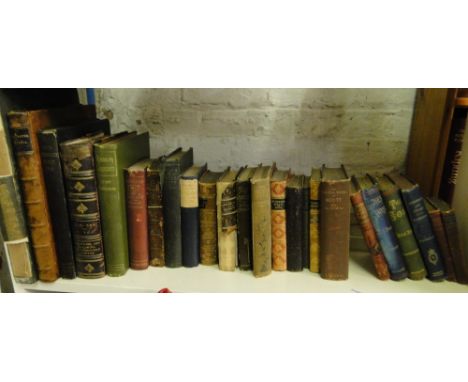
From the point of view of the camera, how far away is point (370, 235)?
0.81m

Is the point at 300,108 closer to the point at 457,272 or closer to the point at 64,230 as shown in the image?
the point at 457,272

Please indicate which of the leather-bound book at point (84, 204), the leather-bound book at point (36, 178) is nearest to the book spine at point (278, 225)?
the leather-bound book at point (84, 204)

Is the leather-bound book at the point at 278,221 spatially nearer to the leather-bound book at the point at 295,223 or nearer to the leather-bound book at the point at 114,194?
the leather-bound book at the point at 295,223

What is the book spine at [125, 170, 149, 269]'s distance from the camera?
83 centimetres

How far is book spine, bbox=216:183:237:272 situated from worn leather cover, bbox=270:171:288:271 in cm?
9

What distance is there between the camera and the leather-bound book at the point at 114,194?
30.9 inches

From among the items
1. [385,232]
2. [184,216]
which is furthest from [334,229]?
[184,216]

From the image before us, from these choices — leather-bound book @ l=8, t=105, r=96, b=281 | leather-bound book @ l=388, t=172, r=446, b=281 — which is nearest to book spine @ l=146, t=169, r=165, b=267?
leather-bound book @ l=8, t=105, r=96, b=281

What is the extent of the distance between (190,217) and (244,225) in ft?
0.41

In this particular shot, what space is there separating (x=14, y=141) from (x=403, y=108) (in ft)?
3.10

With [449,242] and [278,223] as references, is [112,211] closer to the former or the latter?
[278,223]

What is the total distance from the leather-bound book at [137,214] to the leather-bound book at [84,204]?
7cm

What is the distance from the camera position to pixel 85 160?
771 mm

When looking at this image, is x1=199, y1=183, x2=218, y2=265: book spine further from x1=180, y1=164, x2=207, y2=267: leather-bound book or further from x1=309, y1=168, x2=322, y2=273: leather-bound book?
x1=309, y1=168, x2=322, y2=273: leather-bound book
